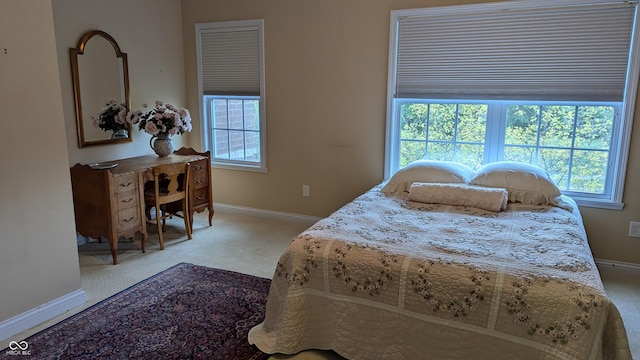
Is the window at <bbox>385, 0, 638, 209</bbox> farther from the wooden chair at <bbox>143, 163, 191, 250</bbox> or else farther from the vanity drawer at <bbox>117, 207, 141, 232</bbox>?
the vanity drawer at <bbox>117, 207, 141, 232</bbox>

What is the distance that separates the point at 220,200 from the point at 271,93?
1.41 metres

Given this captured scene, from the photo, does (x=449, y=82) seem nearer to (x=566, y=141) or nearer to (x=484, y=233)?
(x=566, y=141)

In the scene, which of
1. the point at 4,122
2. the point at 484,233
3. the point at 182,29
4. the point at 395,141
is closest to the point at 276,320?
the point at 484,233

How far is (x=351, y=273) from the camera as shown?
2.09 meters

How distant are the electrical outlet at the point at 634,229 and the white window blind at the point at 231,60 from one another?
3428mm

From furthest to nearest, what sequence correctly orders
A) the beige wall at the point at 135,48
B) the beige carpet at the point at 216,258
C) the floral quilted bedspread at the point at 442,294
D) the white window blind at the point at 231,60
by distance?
1. the white window blind at the point at 231,60
2. the beige wall at the point at 135,48
3. the beige carpet at the point at 216,258
4. the floral quilted bedspread at the point at 442,294

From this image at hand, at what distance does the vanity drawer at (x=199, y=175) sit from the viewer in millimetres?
4012

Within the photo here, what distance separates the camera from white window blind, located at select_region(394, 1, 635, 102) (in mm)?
3088

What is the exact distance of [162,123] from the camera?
3.94 m

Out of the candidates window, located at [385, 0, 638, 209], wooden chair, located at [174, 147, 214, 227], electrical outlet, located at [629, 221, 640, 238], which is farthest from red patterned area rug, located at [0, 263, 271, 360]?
electrical outlet, located at [629, 221, 640, 238]

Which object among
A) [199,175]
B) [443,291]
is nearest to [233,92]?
[199,175]

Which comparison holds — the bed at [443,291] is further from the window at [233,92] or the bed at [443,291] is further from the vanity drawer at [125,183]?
the window at [233,92]

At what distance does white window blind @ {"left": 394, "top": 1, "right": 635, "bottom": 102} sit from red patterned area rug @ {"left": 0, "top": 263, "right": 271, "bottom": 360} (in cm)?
220

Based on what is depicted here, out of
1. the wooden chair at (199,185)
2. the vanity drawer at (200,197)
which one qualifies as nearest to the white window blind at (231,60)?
the wooden chair at (199,185)
